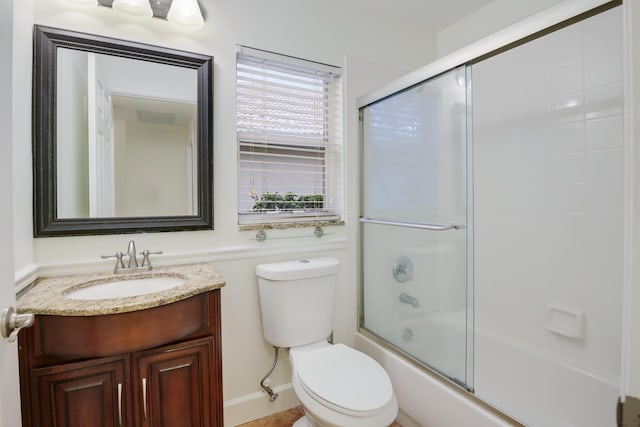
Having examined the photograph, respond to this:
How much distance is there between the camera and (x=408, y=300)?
6.43 feet

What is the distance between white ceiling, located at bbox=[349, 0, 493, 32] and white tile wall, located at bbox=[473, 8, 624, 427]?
0.46 meters

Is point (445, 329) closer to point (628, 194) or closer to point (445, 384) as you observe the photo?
point (445, 384)

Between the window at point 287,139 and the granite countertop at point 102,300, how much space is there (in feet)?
1.52

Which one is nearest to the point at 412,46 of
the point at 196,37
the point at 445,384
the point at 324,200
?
the point at 324,200

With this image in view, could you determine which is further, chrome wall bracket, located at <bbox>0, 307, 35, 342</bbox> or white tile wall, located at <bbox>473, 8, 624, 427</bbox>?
white tile wall, located at <bbox>473, 8, 624, 427</bbox>

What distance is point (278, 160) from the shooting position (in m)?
1.90

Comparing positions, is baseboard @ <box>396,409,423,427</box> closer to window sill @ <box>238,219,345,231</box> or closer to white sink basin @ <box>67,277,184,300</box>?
window sill @ <box>238,219,345,231</box>

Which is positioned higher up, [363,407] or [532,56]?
[532,56]

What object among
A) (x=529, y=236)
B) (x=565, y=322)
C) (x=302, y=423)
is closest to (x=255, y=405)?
(x=302, y=423)

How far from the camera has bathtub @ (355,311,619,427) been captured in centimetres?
139

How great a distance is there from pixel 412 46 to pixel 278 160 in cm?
131

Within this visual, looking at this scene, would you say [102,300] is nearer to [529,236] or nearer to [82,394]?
[82,394]

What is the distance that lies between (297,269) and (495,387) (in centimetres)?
112

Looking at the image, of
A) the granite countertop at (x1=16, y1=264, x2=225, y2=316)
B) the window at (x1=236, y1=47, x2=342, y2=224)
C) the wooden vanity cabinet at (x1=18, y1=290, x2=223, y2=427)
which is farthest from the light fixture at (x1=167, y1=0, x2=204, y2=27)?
the wooden vanity cabinet at (x1=18, y1=290, x2=223, y2=427)
